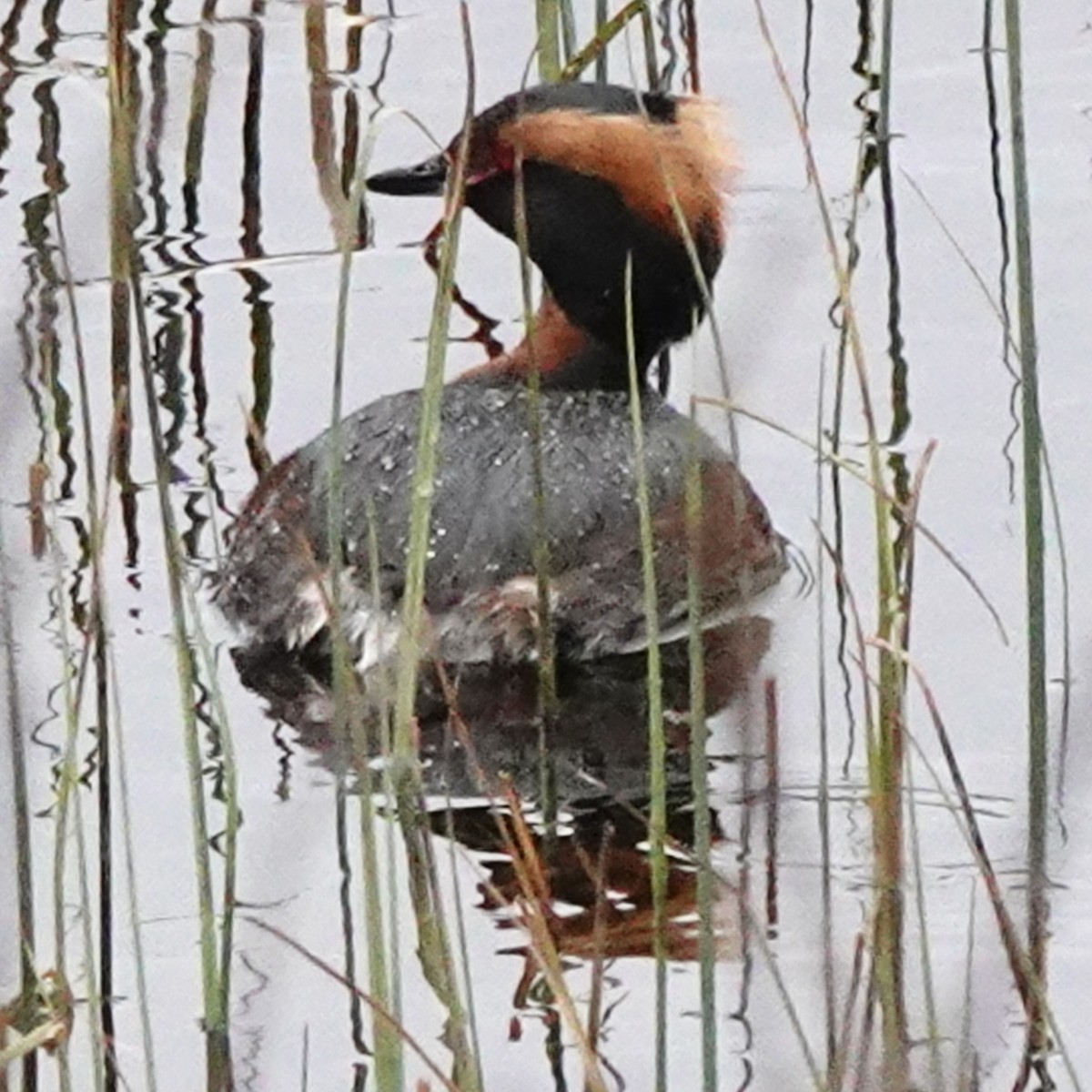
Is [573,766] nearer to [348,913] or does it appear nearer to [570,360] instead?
[348,913]

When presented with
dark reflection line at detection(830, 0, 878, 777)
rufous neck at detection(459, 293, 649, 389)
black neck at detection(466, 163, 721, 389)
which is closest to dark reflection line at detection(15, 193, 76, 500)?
rufous neck at detection(459, 293, 649, 389)

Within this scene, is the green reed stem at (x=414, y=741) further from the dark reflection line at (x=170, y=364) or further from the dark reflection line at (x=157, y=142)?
the dark reflection line at (x=157, y=142)

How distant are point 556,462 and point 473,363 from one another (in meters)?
1.23

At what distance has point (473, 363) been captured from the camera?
7973mm

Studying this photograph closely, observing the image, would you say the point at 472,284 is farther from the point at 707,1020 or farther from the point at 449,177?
→ the point at 707,1020

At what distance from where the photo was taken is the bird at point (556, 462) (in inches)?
257

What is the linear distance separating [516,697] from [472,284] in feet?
6.57

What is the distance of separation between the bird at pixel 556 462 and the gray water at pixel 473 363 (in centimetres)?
16

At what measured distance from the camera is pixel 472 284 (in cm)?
836

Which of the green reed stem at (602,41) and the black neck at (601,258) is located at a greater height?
the green reed stem at (602,41)

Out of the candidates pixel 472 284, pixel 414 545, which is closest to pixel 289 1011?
pixel 414 545

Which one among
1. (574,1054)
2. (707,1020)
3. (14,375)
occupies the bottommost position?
(574,1054)

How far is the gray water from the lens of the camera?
5.03m

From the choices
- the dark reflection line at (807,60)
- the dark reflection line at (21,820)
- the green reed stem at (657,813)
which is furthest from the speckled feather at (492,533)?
the dark reflection line at (807,60)
